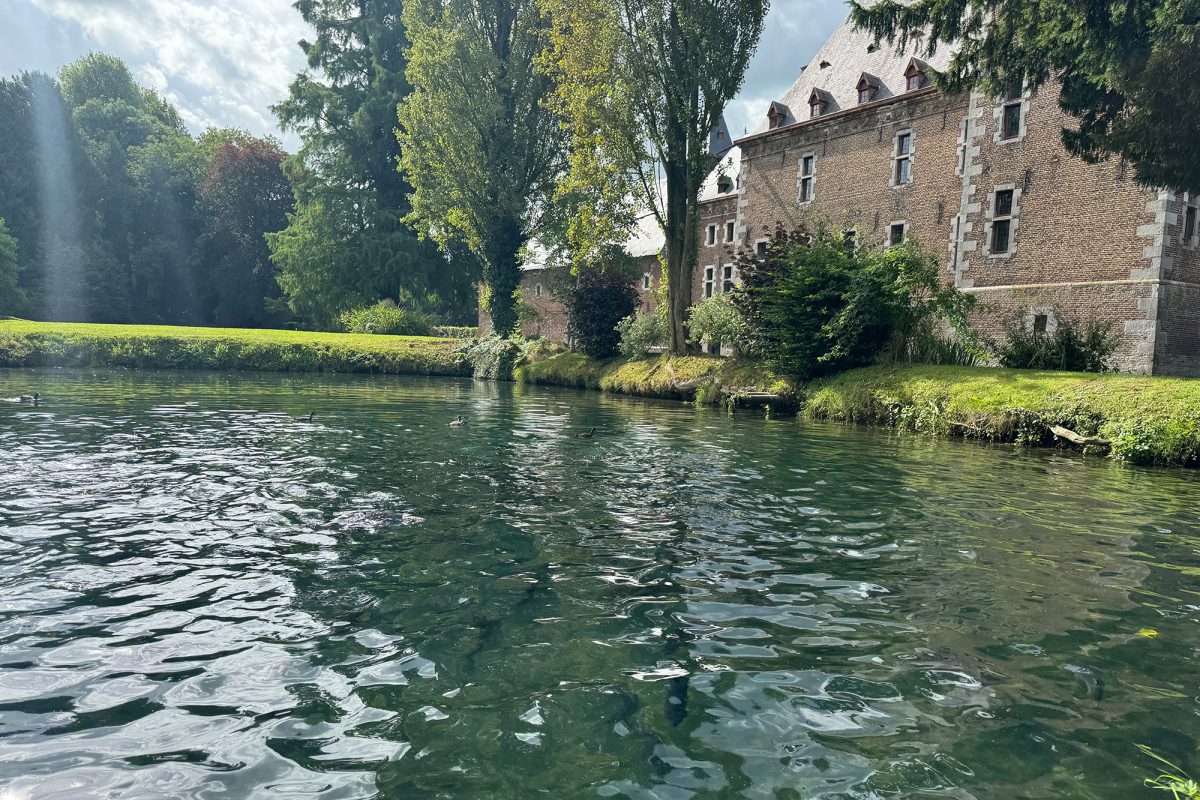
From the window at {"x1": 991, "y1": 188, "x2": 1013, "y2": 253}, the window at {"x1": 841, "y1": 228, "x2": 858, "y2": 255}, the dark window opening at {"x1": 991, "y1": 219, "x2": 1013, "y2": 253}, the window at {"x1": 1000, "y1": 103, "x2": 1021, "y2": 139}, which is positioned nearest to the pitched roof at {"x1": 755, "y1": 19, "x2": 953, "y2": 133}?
the window at {"x1": 1000, "y1": 103, "x2": 1021, "y2": 139}

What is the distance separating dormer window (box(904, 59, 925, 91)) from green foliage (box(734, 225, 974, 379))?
38.8 feet

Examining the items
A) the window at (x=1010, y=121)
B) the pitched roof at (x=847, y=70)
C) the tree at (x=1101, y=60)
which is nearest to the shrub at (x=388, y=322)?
the pitched roof at (x=847, y=70)

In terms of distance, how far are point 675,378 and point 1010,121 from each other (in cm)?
1503

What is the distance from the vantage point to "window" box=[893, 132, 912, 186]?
3027cm

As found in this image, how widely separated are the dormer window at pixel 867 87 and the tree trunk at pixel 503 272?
53.5 ft

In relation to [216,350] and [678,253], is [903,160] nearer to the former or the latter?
[678,253]

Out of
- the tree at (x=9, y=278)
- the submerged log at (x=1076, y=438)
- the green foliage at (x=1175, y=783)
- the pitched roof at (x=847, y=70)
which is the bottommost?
the green foliage at (x=1175, y=783)

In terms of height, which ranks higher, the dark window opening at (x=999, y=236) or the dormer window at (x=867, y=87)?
the dormer window at (x=867, y=87)

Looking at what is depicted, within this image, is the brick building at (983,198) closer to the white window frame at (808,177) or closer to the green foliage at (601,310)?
the white window frame at (808,177)

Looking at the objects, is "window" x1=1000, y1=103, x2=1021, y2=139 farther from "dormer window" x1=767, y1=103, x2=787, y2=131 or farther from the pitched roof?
"dormer window" x1=767, y1=103, x2=787, y2=131

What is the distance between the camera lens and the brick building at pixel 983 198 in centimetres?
2242

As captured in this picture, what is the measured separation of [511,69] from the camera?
115ft

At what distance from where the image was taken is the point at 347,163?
49500mm

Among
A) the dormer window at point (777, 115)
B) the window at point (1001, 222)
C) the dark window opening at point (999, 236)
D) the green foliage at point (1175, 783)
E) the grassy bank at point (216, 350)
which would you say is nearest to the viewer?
the green foliage at point (1175, 783)
